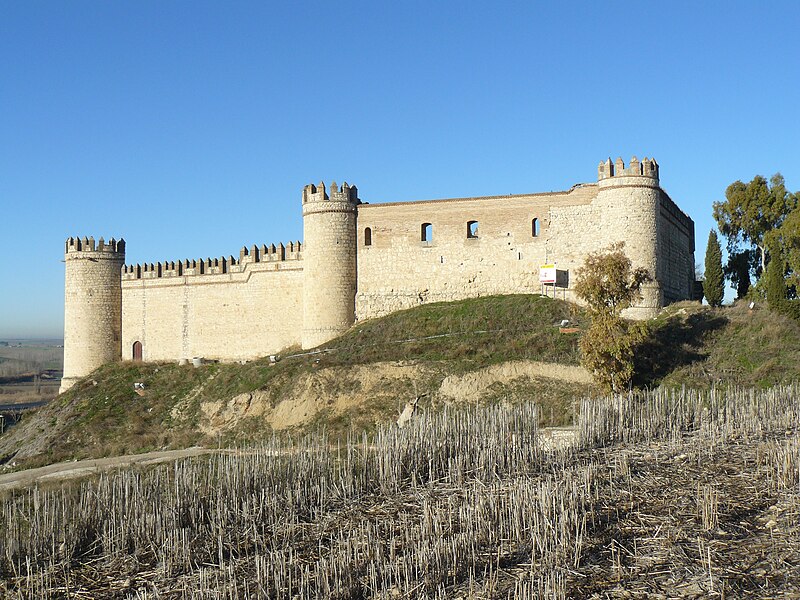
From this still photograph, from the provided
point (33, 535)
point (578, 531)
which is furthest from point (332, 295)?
point (578, 531)

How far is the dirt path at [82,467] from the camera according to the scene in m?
21.3

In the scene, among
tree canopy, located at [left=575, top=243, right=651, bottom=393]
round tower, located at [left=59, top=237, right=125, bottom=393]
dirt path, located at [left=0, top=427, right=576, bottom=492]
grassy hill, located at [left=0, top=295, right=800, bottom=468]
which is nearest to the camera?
dirt path, located at [left=0, top=427, right=576, bottom=492]

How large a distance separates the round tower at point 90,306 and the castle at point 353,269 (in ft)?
0.16

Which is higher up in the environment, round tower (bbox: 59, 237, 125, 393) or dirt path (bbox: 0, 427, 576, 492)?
round tower (bbox: 59, 237, 125, 393)

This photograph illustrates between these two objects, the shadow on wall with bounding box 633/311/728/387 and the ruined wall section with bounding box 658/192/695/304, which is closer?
the shadow on wall with bounding box 633/311/728/387

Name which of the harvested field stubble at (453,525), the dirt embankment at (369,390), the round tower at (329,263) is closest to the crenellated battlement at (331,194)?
→ the round tower at (329,263)

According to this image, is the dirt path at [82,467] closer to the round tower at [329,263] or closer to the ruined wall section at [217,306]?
the round tower at [329,263]

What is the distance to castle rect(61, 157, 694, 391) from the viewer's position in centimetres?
3042

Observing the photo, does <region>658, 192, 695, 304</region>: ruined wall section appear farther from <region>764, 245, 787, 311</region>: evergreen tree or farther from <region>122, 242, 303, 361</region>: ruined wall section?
<region>122, 242, 303, 361</region>: ruined wall section

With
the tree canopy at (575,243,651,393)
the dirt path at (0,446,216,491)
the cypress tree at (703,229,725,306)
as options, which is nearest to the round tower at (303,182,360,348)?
the dirt path at (0,446,216,491)

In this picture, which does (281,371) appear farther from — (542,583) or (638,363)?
(542,583)

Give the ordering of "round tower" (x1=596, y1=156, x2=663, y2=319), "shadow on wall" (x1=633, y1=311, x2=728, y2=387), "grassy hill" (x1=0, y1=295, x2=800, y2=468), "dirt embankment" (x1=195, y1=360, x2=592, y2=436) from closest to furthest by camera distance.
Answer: "shadow on wall" (x1=633, y1=311, x2=728, y2=387) < "grassy hill" (x1=0, y1=295, x2=800, y2=468) < "dirt embankment" (x1=195, y1=360, x2=592, y2=436) < "round tower" (x1=596, y1=156, x2=663, y2=319)

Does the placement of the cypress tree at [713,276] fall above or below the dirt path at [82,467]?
above

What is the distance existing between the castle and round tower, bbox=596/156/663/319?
0.13ft
